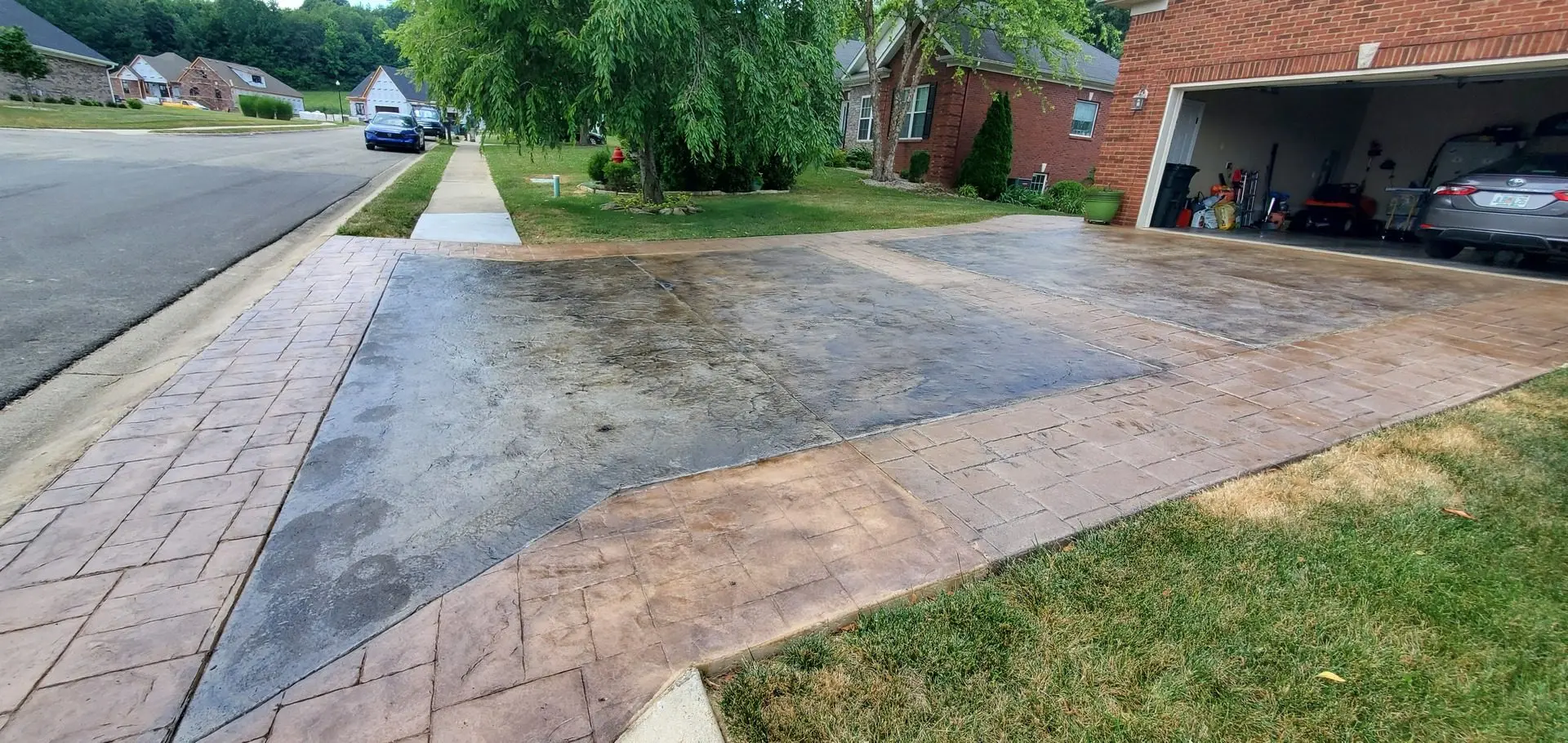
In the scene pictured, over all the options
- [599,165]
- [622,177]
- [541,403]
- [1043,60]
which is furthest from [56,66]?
[541,403]

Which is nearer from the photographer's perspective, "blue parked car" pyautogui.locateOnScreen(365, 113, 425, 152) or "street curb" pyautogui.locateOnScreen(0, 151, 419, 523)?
"street curb" pyautogui.locateOnScreen(0, 151, 419, 523)

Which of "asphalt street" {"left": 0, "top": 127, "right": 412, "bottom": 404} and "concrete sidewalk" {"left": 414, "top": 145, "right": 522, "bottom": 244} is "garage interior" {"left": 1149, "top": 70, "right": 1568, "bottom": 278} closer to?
"concrete sidewalk" {"left": 414, "top": 145, "right": 522, "bottom": 244}

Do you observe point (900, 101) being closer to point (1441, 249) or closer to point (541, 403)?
point (1441, 249)

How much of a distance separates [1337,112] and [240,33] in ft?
349

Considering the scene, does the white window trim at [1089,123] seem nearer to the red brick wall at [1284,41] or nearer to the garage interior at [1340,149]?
the garage interior at [1340,149]

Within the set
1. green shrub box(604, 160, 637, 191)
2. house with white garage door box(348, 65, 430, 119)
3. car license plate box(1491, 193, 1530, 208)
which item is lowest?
green shrub box(604, 160, 637, 191)

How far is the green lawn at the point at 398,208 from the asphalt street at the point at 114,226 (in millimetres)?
794

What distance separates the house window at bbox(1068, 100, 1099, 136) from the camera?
71.2 ft

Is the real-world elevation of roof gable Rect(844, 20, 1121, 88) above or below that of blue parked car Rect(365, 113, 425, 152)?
above

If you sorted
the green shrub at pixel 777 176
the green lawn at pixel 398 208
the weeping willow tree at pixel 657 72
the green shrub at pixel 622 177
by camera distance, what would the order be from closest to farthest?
the green lawn at pixel 398 208
the weeping willow tree at pixel 657 72
the green shrub at pixel 622 177
the green shrub at pixel 777 176

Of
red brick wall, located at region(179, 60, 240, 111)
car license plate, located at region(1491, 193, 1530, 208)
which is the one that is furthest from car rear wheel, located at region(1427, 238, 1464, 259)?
red brick wall, located at region(179, 60, 240, 111)

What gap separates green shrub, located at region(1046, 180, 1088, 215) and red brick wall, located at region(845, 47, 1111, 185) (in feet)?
11.1

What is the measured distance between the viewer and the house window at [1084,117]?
2170 centimetres

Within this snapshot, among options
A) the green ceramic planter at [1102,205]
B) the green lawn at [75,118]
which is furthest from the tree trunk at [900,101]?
the green lawn at [75,118]
